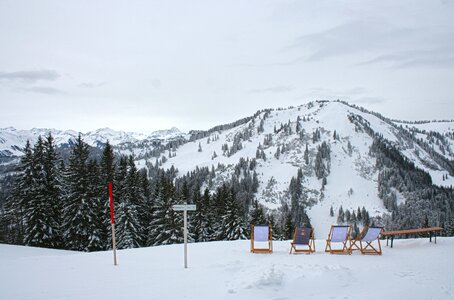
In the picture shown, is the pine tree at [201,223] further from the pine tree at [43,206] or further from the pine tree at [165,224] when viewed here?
the pine tree at [43,206]

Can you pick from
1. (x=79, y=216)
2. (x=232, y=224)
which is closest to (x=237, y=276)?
(x=79, y=216)

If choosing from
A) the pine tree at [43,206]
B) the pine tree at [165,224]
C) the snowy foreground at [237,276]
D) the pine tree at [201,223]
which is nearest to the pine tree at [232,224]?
the pine tree at [201,223]

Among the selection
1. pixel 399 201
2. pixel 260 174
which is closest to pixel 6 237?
pixel 260 174

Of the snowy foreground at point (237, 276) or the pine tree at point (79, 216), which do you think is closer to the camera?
the snowy foreground at point (237, 276)

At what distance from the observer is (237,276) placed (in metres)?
12.5

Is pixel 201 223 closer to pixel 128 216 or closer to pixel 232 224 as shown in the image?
pixel 232 224

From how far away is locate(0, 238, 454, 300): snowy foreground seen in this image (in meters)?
10.6

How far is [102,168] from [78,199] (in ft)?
24.3

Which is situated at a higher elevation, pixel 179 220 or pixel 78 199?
pixel 78 199

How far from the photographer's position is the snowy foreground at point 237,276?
1055 cm

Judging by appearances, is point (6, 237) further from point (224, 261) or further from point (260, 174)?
point (260, 174)

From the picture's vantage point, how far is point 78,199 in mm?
32562

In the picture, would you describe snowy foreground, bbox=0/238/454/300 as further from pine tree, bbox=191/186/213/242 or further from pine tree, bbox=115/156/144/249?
pine tree, bbox=191/186/213/242

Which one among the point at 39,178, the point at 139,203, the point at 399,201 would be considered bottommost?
the point at 399,201
